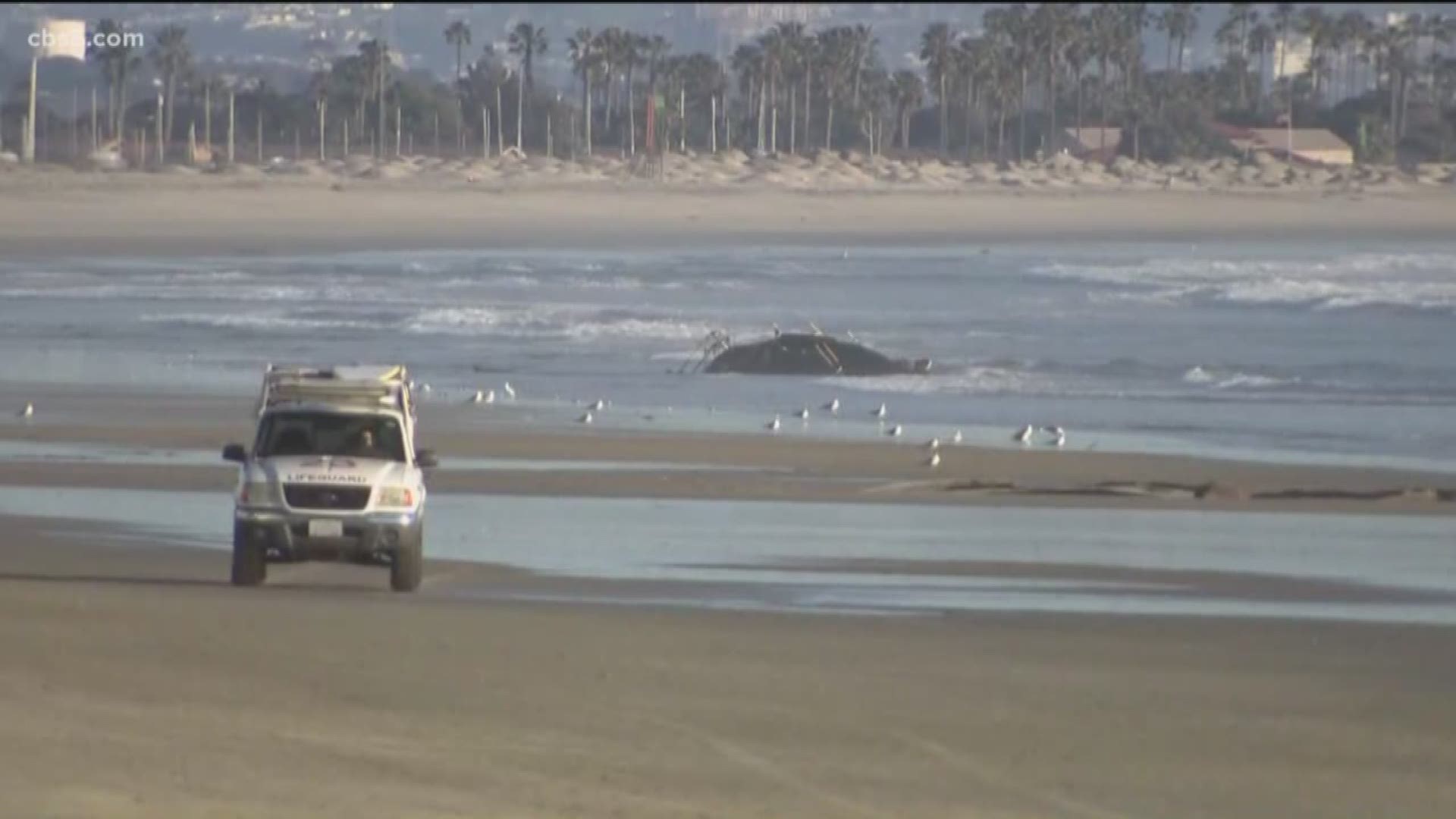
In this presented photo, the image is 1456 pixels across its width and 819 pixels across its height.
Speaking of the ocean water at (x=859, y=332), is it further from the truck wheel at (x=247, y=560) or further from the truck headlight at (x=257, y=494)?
the truck headlight at (x=257, y=494)

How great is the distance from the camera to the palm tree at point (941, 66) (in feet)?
449

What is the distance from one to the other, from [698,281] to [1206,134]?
260ft

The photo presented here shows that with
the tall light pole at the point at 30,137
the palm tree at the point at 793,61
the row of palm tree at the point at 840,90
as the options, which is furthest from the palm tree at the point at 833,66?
the tall light pole at the point at 30,137

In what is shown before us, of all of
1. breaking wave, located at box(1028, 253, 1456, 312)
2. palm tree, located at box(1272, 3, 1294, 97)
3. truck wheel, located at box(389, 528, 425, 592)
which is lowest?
breaking wave, located at box(1028, 253, 1456, 312)

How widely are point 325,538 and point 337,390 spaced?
102 cm

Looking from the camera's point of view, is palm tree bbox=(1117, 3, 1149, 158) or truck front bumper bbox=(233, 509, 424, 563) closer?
truck front bumper bbox=(233, 509, 424, 563)

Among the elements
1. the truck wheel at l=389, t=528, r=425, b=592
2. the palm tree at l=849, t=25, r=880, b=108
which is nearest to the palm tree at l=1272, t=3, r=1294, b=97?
the palm tree at l=849, t=25, r=880, b=108

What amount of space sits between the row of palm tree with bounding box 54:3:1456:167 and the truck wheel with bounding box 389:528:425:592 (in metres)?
106

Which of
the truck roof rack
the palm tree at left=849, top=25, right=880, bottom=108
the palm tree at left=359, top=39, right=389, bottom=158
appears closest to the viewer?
the truck roof rack

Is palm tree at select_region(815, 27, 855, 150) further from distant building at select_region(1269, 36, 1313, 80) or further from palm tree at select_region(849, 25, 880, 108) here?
distant building at select_region(1269, 36, 1313, 80)

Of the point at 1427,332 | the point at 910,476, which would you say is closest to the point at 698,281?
the point at 1427,332

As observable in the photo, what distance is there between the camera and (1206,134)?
129 m

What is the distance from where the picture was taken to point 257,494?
16.8 meters

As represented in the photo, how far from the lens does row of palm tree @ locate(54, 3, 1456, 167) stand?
129000mm
